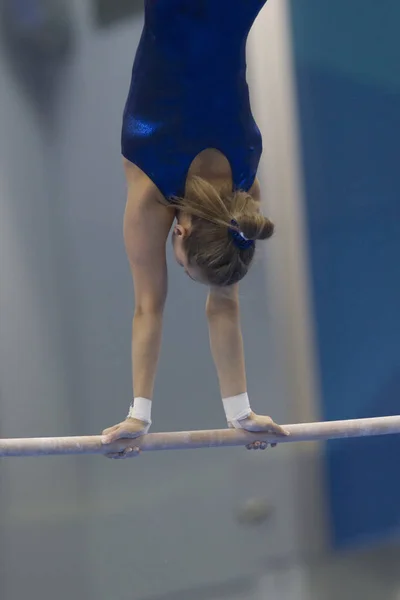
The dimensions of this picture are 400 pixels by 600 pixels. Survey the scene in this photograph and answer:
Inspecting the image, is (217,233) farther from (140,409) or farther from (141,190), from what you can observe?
(140,409)

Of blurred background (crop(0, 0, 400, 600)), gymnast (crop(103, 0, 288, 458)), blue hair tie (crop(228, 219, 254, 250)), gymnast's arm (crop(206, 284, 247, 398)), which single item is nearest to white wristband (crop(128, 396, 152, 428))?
gymnast (crop(103, 0, 288, 458))

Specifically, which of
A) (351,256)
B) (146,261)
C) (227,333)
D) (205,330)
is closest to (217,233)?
(146,261)

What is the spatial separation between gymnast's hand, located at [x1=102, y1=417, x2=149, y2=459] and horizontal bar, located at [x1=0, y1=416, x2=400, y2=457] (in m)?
0.01

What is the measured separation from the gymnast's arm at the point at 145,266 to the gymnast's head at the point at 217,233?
0.29 ft

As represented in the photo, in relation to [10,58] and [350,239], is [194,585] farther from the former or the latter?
[10,58]

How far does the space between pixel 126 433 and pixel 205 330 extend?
1412mm

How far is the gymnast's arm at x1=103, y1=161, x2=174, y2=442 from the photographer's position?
64.6 inches

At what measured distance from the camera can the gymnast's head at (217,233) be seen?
151 cm

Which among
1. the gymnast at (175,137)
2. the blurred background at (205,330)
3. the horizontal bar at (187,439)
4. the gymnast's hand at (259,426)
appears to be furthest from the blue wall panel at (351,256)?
the gymnast at (175,137)

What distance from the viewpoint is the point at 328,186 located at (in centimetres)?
320

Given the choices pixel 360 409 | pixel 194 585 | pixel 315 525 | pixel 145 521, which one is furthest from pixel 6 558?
pixel 360 409

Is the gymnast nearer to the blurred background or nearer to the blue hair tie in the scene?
the blue hair tie

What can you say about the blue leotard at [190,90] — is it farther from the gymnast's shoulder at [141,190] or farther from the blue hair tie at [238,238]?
the blue hair tie at [238,238]

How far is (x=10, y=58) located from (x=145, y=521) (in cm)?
197
